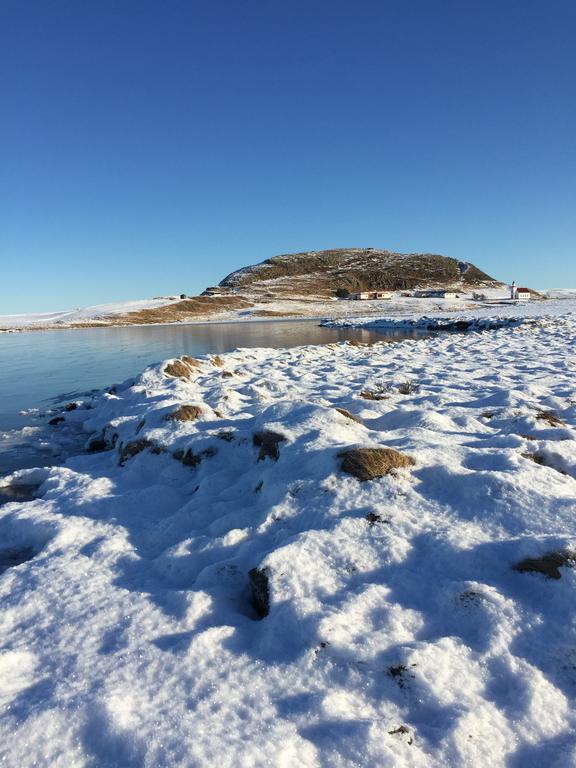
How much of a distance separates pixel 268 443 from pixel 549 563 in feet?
11.2

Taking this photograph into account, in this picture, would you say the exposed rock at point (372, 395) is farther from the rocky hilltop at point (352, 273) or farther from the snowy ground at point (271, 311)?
the rocky hilltop at point (352, 273)

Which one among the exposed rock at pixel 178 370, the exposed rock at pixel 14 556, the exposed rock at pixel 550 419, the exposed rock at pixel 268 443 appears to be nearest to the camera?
the exposed rock at pixel 14 556

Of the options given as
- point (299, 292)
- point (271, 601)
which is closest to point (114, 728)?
point (271, 601)

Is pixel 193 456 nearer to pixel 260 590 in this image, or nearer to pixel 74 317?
pixel 260 590

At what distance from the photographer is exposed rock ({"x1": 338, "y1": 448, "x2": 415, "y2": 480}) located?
Result: 4.61 metres

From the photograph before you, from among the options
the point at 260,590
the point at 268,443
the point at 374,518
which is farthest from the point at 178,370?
the point at 260,590

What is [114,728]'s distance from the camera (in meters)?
2.34

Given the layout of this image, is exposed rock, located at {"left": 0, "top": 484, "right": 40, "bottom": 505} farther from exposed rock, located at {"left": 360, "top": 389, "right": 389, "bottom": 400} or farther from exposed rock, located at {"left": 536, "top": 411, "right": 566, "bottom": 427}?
exposed rock, located at {"left": 536, "top": 411, "right": 566, "bottom": 427}

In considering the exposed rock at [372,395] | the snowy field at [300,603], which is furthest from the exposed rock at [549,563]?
the exposed rock at [372,395]

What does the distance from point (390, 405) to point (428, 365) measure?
6343 millimetres

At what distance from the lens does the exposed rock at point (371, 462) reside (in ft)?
15.1

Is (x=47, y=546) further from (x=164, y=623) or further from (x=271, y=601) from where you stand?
(x=271, y=601)

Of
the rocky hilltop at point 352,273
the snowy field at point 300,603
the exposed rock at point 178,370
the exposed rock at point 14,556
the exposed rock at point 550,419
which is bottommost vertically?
the exposed rock at point 14,556

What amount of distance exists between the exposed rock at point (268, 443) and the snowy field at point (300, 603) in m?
0.03
